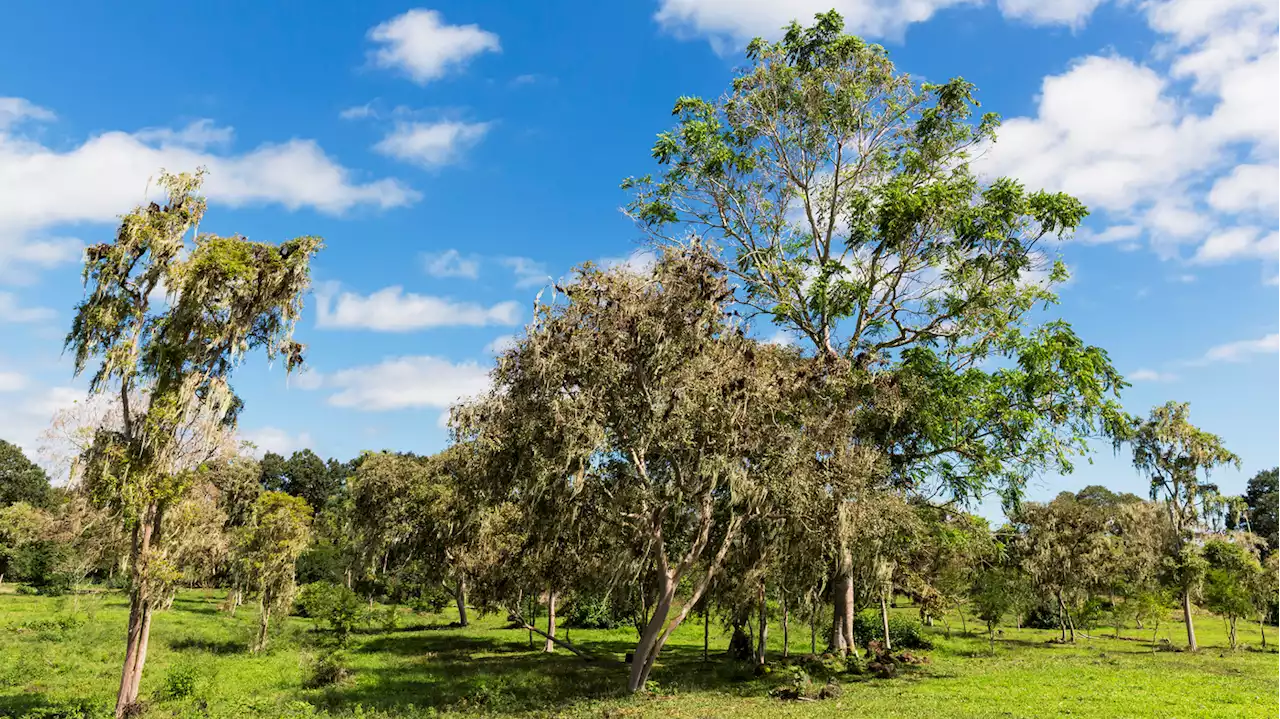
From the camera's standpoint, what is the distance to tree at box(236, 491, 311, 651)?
31469 millimetres

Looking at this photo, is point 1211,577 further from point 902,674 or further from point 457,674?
point 457,674

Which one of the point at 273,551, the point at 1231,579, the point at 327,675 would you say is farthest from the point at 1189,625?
the point at 273,551

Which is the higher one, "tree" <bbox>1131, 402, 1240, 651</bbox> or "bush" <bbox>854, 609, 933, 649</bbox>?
"tree" <bbox>1131, 402, 1240, 651</bbox>

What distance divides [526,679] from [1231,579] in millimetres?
42086

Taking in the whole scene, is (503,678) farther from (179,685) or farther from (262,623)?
(262,623)

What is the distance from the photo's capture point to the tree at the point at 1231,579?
129ft

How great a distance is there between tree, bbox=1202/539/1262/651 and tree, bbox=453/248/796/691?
36.7 metres

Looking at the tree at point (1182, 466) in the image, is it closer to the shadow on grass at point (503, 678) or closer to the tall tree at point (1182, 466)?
the tall tree at point (1182, 466)

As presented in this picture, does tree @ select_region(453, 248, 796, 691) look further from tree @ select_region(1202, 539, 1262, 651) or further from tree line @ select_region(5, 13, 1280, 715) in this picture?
tree @ select_region(1202, 539, 1262, 651)

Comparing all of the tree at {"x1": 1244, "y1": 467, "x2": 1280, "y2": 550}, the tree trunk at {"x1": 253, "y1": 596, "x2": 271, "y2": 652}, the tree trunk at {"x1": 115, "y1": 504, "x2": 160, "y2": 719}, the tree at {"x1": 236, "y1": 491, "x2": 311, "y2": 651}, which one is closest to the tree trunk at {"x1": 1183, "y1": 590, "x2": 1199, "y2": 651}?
the tree at {"x1": 236, "y1": 491, "x2": 311, "y2": 651}

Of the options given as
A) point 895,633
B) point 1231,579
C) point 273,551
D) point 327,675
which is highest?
point 273,551

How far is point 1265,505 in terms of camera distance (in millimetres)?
93062

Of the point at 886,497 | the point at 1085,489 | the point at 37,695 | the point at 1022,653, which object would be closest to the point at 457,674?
the point at 37,695

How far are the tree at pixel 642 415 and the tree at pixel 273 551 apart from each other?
59.0ft
